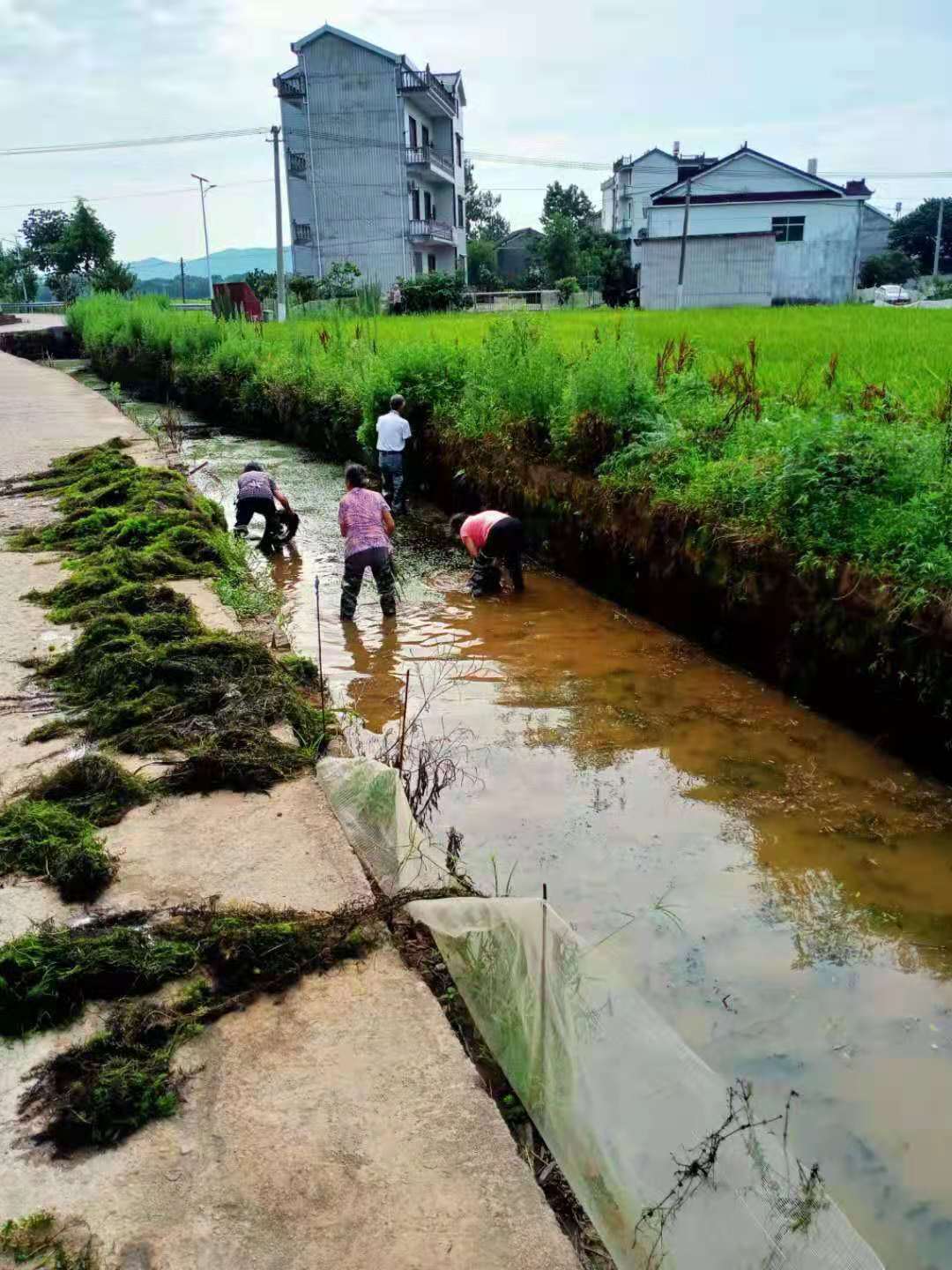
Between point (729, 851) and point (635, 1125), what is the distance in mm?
2443

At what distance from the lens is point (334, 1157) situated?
238 cm

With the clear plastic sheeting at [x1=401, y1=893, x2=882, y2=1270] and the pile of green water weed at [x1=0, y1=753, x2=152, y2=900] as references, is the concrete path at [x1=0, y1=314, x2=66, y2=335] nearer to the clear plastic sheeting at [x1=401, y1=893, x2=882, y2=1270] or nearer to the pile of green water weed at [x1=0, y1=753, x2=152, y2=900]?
the pile of green water weed at [x1=0, y1=753, x2=152, y2=900]

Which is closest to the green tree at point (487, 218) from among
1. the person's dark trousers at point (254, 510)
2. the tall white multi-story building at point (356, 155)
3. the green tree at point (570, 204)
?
the green tree at point (570, 204)

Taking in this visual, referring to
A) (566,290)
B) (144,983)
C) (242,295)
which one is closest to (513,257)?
(566,290)

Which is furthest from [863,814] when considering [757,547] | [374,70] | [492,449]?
[374,70]

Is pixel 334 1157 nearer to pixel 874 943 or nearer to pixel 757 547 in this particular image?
pixel 874 943

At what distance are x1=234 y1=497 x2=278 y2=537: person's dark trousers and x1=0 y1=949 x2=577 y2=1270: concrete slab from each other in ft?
25.4

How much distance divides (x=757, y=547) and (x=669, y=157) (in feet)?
183

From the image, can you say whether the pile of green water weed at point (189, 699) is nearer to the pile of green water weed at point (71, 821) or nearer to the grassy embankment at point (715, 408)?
the pile of green water weed at point (71, 821)

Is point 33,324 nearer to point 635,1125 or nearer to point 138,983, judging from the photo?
point 138,983

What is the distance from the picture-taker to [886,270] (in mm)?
47312

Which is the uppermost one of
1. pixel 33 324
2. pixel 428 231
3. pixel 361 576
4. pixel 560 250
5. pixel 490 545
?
pixel 428 231

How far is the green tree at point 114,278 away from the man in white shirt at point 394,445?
3524 cm

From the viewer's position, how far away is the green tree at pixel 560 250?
1645 inches
